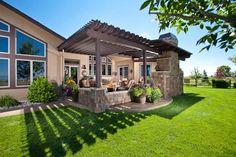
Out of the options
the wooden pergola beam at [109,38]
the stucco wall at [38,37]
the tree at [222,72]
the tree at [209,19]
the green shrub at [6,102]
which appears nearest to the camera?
the tree at [209,19]

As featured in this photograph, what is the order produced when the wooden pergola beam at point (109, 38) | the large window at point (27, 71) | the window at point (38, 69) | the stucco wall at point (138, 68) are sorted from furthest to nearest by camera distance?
1. the stucco wall at point (138, 68)
2. the window at point (38, 69)
3. the large window at point (27, 71)
4. the wooden pergola beam at point (109, 38)

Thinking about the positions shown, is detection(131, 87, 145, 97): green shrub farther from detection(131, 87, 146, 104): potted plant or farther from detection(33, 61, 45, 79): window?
detection(33, 61, 45, 79): window

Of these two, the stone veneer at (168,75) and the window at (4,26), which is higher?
the window at (4,26)

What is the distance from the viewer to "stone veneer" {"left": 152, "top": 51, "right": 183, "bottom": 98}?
9773mm

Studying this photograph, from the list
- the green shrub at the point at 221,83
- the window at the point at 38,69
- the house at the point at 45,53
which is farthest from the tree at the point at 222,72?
the window at the point at 38,69

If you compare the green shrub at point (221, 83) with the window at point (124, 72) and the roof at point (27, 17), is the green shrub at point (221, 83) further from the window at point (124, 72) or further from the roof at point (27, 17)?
the roof at point (27, 17)

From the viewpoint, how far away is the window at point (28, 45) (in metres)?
9.45

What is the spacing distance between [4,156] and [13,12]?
9.79m

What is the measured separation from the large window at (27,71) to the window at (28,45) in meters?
0.67

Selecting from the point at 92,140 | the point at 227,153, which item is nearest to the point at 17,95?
the point at 92,140

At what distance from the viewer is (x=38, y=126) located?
15.6 ft

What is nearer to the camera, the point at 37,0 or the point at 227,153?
the point at 227,153

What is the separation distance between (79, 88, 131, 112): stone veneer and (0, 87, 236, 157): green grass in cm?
60

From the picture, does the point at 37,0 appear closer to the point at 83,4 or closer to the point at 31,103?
the point at 83,4
